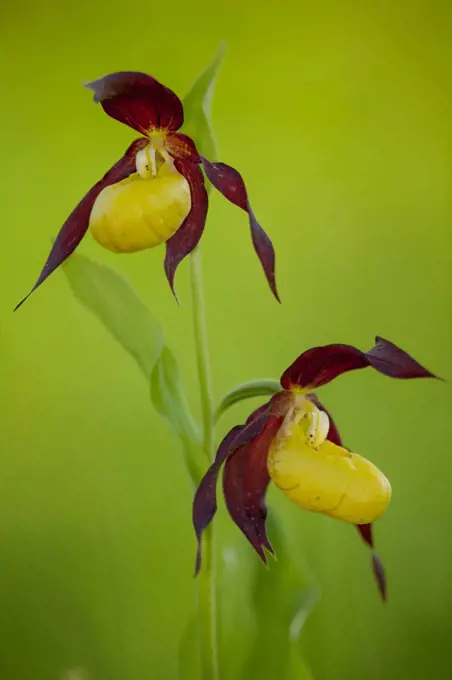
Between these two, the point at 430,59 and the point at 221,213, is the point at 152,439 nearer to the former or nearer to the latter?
the point at 221,213

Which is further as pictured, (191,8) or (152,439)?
(191,8)

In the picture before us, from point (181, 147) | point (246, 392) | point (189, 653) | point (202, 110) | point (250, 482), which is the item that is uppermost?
point (202, 110)

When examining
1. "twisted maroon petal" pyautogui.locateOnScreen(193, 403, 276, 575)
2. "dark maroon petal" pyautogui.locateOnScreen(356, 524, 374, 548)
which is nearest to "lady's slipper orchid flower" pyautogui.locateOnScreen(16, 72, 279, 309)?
"twisted maroon petal" pyautogui.locateOnScreen(193, 403, 276, 575)

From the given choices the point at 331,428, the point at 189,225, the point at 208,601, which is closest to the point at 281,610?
the point at 208,601

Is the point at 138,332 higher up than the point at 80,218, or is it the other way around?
the point at 80,218

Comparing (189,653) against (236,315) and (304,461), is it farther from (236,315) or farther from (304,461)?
(236,315)

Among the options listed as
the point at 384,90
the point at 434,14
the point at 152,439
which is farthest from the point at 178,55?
the point at 152,439
